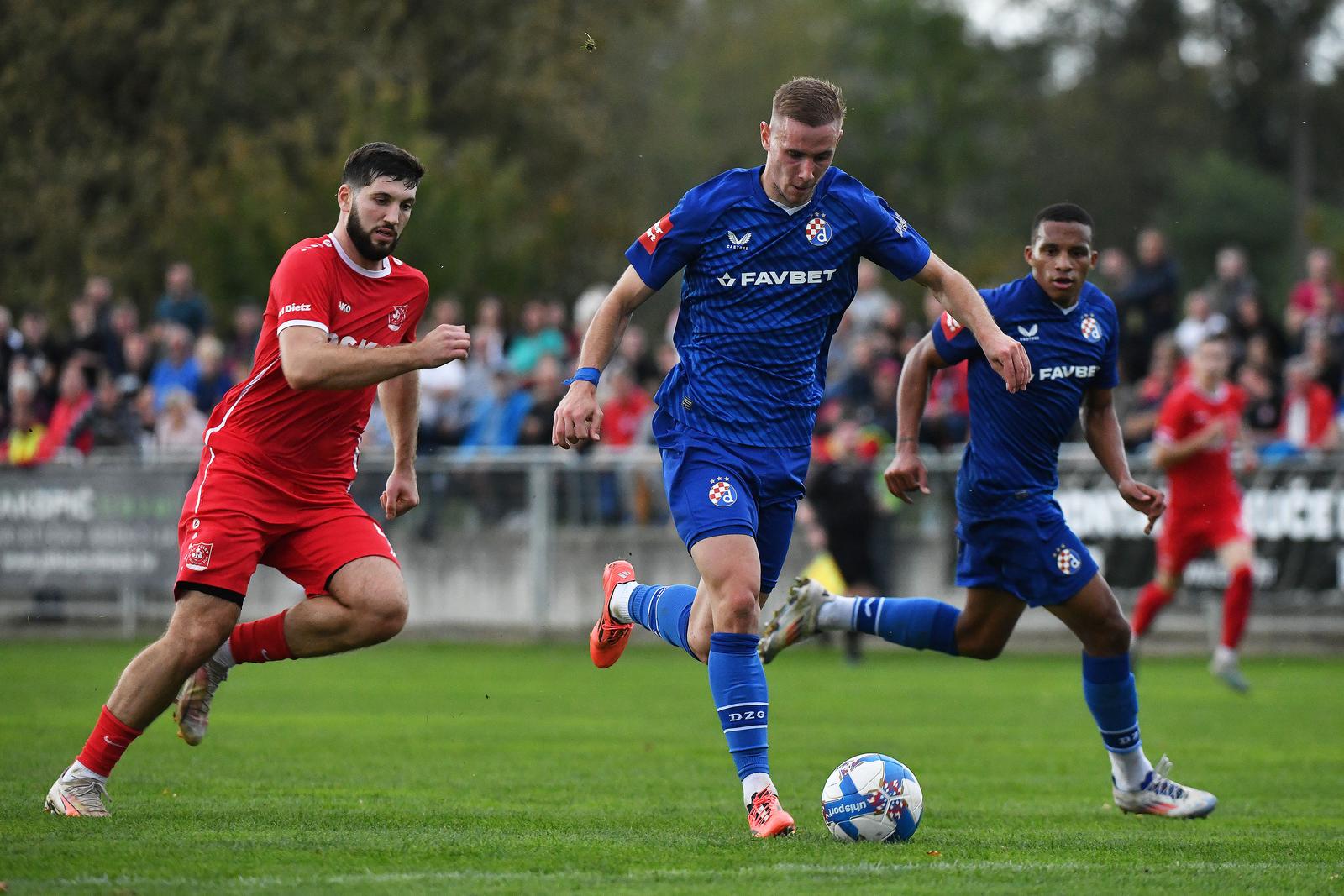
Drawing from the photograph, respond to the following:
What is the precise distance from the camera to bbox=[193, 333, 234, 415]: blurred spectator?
19.8 meters

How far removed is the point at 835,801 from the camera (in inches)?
267

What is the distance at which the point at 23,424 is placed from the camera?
19.5 meters

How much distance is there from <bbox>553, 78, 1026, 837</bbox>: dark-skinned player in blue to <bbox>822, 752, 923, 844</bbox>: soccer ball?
1.02 feet

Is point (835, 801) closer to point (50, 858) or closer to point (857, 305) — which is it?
point (50, 858)

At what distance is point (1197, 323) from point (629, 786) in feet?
42.4

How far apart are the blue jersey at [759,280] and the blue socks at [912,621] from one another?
69.4 inches

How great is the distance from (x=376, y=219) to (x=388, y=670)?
9493 millimetres

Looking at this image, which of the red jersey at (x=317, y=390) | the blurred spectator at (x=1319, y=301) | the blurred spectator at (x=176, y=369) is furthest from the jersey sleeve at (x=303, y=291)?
the blurred spectator at (x=1319, y=301)

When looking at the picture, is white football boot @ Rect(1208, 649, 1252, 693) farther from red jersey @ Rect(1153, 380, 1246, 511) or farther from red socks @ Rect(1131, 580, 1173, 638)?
red jersey @ Rect(1153, 380, 1246, 511)

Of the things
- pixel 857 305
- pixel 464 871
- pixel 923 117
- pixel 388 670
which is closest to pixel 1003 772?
pixel 464 871

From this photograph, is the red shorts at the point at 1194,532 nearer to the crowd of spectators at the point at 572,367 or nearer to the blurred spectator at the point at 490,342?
the crowd of spectators at the point at 572,367

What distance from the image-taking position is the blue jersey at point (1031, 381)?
8219 mm

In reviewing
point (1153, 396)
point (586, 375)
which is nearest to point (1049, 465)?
point (586, 375)

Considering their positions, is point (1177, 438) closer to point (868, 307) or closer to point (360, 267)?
point (868, 307)
